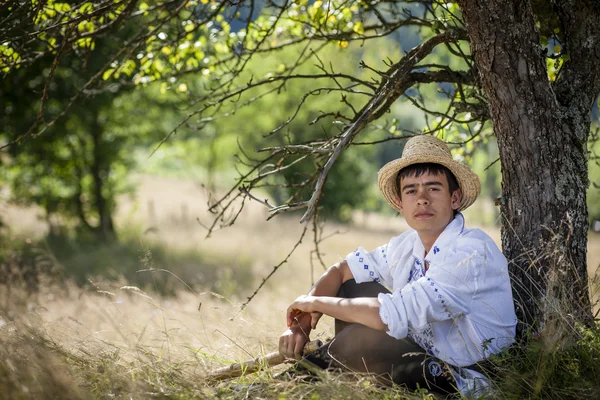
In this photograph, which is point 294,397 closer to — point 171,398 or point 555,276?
point 171,398

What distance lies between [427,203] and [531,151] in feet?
2.25

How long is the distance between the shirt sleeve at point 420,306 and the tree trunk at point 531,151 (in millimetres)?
642

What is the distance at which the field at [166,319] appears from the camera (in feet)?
8.95

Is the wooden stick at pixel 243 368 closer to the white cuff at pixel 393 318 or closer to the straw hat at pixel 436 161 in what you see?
the white cuff at pixel 393 318

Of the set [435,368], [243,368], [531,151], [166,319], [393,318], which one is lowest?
[166,319]

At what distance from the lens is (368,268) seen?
11.5ft

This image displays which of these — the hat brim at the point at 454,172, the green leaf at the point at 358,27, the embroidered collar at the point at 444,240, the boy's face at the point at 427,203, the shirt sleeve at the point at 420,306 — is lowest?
the shirt sleeve at the point at 420,306

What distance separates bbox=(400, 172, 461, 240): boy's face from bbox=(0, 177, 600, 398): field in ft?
1.95

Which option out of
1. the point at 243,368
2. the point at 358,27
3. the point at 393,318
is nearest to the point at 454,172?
the point at 393,318

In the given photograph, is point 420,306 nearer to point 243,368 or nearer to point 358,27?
point 243,368

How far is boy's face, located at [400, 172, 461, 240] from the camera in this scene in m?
3.19

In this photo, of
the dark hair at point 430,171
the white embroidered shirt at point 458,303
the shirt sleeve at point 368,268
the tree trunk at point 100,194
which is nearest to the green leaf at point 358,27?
the dark hair at point 430,171

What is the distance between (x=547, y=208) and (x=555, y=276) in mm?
531

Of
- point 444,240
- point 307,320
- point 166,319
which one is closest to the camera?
point 444,240
